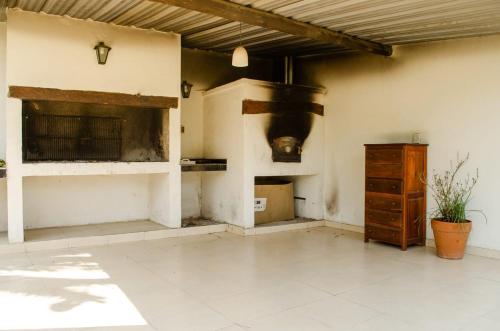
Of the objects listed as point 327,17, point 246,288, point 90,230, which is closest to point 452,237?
point 246,288

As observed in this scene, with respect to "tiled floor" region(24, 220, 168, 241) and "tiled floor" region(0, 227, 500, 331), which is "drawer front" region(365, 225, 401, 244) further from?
"tiled floor" region(24, 220, 168, 241)

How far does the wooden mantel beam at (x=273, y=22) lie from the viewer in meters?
4.28

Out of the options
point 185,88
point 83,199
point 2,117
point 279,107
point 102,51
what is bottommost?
point 83,199

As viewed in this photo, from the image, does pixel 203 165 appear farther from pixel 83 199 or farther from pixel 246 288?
pixel 246 288

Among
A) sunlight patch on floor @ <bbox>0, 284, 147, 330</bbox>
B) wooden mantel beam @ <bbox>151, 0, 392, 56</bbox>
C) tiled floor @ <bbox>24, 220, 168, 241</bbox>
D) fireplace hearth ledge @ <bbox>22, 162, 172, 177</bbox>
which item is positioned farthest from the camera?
tiled floor @ <bbox>24, 220, 168, 241</bbox>

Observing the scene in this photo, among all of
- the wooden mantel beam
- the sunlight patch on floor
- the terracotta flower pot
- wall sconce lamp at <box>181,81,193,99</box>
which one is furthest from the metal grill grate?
the terracotta flower pot

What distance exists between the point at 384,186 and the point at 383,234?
0.64m

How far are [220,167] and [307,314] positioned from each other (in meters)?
3.75

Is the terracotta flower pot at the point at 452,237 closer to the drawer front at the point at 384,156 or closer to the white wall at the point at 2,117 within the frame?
the drawer front at the point at 384,156

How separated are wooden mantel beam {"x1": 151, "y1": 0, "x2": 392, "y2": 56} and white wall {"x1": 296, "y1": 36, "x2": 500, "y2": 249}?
592 mm

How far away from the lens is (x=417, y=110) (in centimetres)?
588

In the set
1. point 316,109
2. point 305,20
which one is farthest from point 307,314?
point 316,109

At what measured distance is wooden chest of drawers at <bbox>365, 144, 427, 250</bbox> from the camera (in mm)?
5426

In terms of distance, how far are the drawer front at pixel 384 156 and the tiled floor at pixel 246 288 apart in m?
1.14
